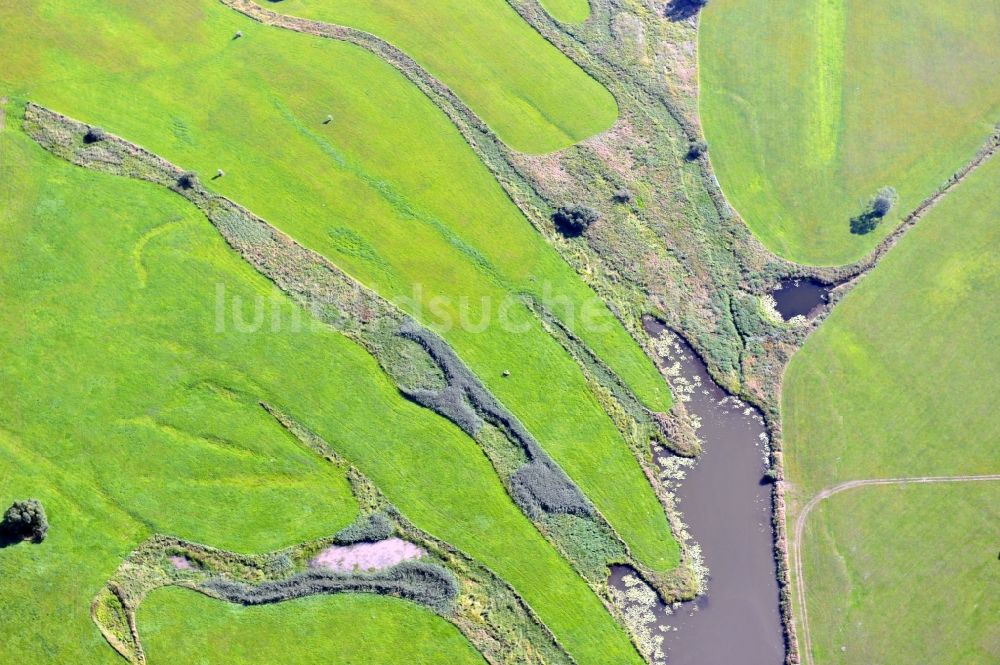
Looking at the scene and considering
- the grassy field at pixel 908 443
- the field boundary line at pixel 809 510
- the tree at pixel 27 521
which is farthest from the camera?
the grassy field at pixel 908 443

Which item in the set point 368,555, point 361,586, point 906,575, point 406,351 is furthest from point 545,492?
point 906,575

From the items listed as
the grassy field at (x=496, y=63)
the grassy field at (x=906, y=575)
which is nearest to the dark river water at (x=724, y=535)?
the grassy field at (x=906, y=575)

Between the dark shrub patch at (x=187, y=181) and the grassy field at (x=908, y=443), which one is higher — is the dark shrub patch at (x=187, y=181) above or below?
below

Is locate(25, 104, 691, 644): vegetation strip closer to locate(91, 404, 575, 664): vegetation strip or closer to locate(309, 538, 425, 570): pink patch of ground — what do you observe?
locate(91, 404, 575, 664): vegetation strip

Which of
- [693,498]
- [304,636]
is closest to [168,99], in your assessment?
[304,636]

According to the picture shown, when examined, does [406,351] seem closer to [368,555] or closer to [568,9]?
[368,555]

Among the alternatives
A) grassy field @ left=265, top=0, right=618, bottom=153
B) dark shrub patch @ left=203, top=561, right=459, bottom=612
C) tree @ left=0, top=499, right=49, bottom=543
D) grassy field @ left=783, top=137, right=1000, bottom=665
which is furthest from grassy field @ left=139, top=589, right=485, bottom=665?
grassy field @ left=265, top=0, right=618, bottom=153

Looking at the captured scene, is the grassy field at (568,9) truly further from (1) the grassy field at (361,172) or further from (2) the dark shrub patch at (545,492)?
(2) the dark shrub patch at (545,492)
